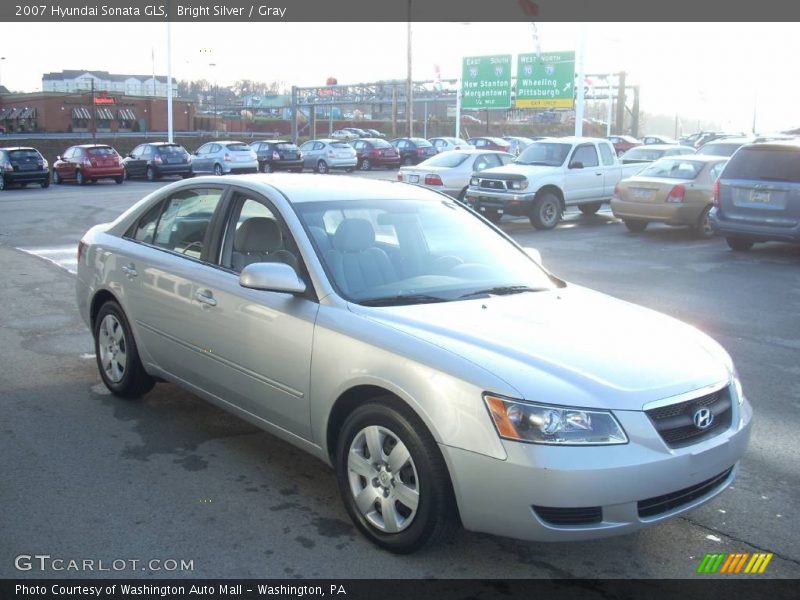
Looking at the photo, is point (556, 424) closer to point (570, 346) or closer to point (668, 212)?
point (570, 346)

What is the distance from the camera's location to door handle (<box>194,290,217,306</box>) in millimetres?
4992

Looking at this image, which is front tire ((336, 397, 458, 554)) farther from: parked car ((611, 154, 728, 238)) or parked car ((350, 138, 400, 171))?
parked car ((350, 138, 400, 171))

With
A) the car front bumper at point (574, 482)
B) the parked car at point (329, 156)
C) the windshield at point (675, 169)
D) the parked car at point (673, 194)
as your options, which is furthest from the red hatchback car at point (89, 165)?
the car front bumper at point (574, 482)

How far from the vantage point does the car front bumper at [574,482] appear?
3402 mm

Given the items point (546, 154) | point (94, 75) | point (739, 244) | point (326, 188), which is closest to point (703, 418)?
point (326, 188)

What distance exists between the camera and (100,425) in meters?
5.58

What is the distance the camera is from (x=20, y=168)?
97.2ft

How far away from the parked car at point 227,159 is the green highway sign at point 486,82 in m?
15.0

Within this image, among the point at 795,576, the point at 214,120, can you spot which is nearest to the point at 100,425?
the point at 795,576

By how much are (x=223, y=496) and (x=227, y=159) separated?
102ft

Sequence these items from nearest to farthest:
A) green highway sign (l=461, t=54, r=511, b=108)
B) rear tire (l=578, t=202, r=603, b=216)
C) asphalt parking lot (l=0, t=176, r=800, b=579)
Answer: asphalt parking lot (l=0, t=176, r=800, b=579), rear tire (l=578, t=202, r=603, b=216), green highway sign (l=461, t=54, r=511, b=108)

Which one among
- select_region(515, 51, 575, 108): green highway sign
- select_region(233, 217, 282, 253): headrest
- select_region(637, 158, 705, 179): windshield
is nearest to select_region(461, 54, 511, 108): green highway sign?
select_region(515, 51, 575, 108): green highway sign

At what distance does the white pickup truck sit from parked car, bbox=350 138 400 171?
71.6 ft
